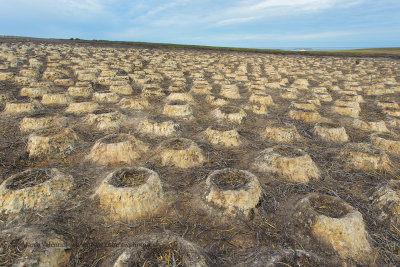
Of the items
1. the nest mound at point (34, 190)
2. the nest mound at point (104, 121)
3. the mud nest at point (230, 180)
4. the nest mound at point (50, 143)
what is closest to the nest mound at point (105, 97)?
the nest mound at point (104, 121)

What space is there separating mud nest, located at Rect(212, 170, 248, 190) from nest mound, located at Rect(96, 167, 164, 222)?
109cm

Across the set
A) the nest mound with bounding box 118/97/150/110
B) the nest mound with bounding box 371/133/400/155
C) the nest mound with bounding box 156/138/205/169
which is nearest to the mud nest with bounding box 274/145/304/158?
the nest mound with bounding box 156/138/205/169

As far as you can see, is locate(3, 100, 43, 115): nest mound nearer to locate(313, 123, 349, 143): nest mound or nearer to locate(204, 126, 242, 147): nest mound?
locate(204, 126, 242, 147): nest mound

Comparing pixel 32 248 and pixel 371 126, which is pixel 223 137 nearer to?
pixel 32 248

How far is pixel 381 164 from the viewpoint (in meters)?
5.34

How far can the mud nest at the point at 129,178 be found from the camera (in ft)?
13.6

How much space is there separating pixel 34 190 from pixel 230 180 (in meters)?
3.41

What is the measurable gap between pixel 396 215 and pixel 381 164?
180cm

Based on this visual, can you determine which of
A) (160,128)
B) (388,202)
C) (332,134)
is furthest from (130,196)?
(332,134)

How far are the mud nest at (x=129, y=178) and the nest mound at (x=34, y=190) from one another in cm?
89

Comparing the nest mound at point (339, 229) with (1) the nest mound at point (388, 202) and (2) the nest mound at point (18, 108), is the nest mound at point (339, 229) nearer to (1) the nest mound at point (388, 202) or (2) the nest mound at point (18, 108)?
(1) the nest mound at point (388, 202)

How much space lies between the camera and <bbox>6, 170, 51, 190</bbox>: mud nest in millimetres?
3986

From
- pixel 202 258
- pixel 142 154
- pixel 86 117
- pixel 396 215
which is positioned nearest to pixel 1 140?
pixel 86 117

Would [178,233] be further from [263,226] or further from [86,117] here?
[86,117]
